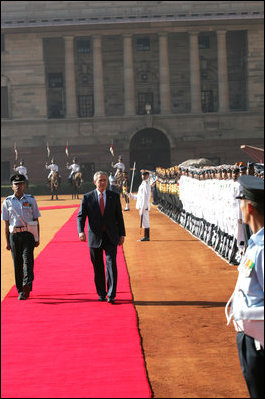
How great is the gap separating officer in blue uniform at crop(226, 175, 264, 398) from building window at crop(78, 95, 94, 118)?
65847 millimetres

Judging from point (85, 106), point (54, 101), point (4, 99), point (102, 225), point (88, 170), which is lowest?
point (88, 170)

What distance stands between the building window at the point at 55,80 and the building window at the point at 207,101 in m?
13.4

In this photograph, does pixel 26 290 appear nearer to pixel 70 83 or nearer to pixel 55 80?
pixel 70 83

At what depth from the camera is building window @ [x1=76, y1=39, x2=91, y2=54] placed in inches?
2766

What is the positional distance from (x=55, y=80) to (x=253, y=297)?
6606 centimetres

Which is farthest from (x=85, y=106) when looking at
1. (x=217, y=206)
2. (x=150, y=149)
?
(x=217, y=206)

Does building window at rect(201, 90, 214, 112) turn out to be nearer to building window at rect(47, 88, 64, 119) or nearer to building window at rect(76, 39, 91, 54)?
building window at rect(76, 39, 91, 54)

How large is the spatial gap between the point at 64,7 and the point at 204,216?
5031 centimetres

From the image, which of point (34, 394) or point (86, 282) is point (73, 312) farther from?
point (34, 394)

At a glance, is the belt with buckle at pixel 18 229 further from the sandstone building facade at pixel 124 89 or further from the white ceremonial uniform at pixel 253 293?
the sandstone building facade at pixel 124 89

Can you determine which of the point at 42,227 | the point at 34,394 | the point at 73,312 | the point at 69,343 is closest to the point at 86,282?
the point at 73,312

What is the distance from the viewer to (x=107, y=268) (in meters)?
12.9

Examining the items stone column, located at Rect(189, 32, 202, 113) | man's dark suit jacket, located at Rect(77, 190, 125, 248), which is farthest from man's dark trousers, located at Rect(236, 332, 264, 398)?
stone column, located at Rect(189, 32, 202, 113)

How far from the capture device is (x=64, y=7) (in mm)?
67188
